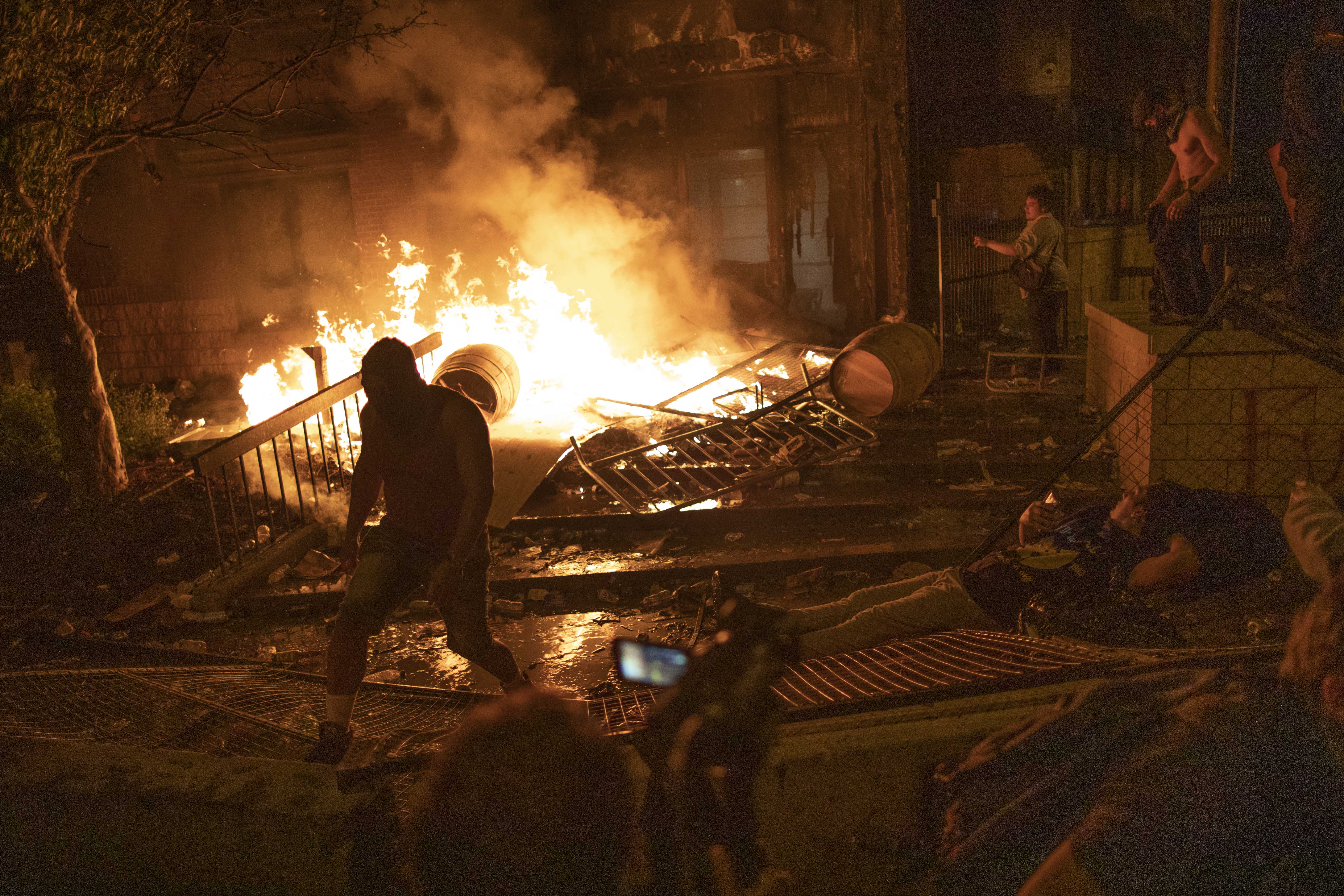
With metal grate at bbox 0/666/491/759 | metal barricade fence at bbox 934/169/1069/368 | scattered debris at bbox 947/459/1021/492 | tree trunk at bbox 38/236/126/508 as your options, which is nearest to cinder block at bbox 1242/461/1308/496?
scattered debris at bbox 947/459/1021/492

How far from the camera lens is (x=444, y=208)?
1213 cm

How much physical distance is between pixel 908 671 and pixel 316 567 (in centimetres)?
473

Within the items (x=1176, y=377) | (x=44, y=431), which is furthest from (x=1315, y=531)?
(x=44, y=431)

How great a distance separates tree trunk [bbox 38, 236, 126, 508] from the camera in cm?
801

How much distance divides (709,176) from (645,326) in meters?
2.53

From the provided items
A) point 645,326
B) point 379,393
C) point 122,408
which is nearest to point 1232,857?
point 379,393

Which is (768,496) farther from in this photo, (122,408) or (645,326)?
(122,408)

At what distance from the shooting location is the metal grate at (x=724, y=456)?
7453mm

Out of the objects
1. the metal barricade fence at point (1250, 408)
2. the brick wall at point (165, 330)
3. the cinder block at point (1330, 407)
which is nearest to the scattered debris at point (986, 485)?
the metal barricade fence at point (1250, 408)

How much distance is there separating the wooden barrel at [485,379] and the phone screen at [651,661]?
4.85 meters

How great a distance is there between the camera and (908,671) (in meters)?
3.87

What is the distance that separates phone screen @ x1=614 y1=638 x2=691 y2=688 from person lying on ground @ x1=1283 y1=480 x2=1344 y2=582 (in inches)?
95.0

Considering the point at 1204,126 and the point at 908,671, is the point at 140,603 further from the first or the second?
the point at 1204,126

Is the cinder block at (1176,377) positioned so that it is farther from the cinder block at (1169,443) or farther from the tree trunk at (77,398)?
the tree trunk at (77,398)
